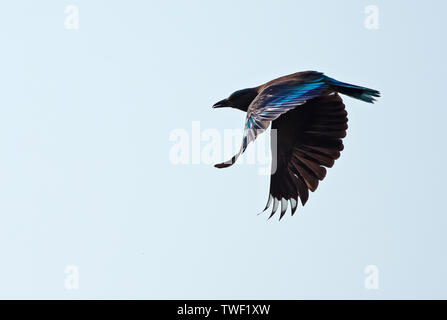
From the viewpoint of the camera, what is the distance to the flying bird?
514 inches

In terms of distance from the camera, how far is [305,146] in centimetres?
1404

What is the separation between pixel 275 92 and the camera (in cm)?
1230

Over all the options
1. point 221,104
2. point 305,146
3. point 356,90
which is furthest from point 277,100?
point 221,104

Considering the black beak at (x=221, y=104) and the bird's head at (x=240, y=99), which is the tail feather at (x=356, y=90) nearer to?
the bird's head at (x=240, y=99)

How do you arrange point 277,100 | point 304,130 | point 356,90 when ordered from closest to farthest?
1. point 277,100
2. point 356,90
3. point 304,130

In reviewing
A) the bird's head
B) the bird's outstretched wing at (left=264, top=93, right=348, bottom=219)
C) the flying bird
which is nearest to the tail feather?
the flying bird

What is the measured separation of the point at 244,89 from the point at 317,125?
1.21 m

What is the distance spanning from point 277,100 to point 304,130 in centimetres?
212

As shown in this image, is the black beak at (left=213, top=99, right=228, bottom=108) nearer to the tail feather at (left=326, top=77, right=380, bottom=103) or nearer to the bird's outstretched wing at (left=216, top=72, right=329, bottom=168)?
the bird's outstretched wing at (left=216, top=72, right=329, bottom=168)

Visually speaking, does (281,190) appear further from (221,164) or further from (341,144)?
(221,164)

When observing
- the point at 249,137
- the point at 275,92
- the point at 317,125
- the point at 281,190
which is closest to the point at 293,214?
the point at 281,190

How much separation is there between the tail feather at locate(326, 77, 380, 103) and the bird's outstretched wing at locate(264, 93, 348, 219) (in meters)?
0.36

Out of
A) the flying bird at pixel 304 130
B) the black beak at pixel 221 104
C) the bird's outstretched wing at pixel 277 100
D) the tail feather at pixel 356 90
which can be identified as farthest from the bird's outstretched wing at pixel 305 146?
the black beak at pixel 221 104

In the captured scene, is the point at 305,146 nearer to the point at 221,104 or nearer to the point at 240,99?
the point at 240,99
